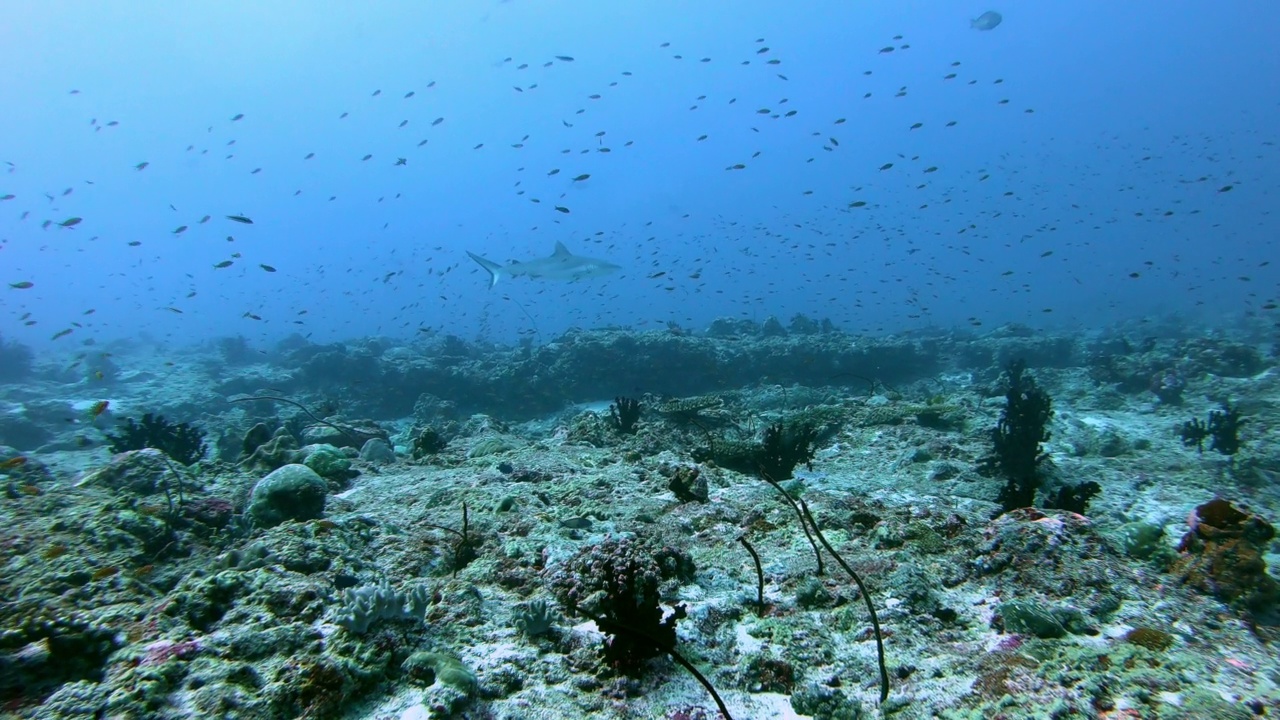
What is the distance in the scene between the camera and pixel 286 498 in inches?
220

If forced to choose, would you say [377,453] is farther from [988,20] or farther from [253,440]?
[988,20]

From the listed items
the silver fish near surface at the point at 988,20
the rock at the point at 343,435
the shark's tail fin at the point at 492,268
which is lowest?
the rock at the point at 343,435

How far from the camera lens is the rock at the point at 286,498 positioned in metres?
5.50

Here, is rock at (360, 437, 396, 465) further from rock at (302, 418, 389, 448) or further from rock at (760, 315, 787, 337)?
rock at (760, 315, 787, 337)

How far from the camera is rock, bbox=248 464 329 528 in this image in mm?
5504

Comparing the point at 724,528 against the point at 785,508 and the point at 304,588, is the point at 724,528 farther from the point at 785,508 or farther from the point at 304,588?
the point at 304,588

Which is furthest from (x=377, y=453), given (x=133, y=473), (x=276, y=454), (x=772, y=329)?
(x=772, y=329)

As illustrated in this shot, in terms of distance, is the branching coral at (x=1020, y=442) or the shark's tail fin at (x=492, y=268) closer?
the branching coral at (x=1020, y=442)

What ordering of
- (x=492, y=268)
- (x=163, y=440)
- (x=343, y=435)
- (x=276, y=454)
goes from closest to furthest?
1. (x=276, y=454)
2. (x=163, y=440)
3. (x=343, y=435)
4. (x=492, y=268)

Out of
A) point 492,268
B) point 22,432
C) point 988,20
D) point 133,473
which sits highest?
point 988,20

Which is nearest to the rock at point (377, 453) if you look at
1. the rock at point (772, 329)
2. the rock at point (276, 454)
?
the rock at point (276, 454)

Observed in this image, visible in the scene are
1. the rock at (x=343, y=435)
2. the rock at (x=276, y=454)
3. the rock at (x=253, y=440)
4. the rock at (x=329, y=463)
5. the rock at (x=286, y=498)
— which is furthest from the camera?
the rock at (x=343, y=435)

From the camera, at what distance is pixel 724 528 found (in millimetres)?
5387

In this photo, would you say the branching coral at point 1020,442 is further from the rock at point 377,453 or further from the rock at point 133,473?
the rock at point 133,473
